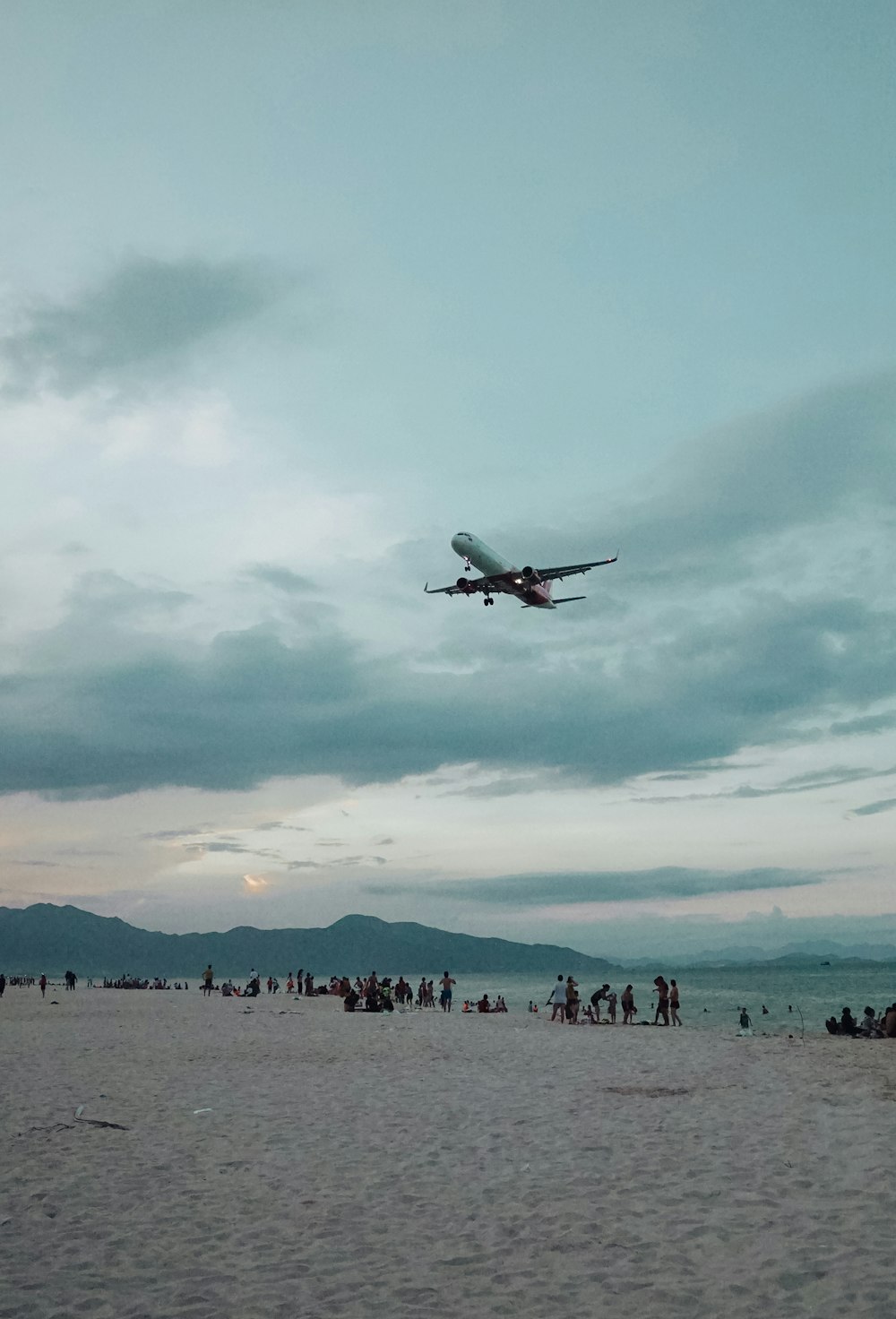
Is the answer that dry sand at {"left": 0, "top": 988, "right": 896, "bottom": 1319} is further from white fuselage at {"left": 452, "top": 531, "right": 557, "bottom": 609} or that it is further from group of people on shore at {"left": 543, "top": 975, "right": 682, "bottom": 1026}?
white fuselage at {"left": 452, "top": 531, "right": 557, "bottom": 609}

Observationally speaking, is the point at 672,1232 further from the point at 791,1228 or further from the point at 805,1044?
the point at 805,1044

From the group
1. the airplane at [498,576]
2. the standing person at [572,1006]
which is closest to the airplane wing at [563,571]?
the airplane at [498,576]

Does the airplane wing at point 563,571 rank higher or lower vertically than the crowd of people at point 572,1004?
higher

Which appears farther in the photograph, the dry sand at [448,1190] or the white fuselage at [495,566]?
the white fuselage at [495,566]

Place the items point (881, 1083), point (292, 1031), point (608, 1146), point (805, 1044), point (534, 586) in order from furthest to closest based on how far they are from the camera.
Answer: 1. point (534, 586)
2. point (292, 1031)
3. point (805, 1044)
4. point (881, 1083)
5. point (608, 1146)

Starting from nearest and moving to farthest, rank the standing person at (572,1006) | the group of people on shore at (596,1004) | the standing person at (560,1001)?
the group of people on shore at (596,1004) < the standing person at (572,1006) < the standing person at (560,1001)

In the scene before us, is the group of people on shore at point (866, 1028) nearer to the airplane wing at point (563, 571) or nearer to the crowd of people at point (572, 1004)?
the crowd of people at point (572, 1004)

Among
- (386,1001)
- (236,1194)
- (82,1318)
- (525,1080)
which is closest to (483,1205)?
(236,1194)

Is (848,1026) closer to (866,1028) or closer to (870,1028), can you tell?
(866,1028)
